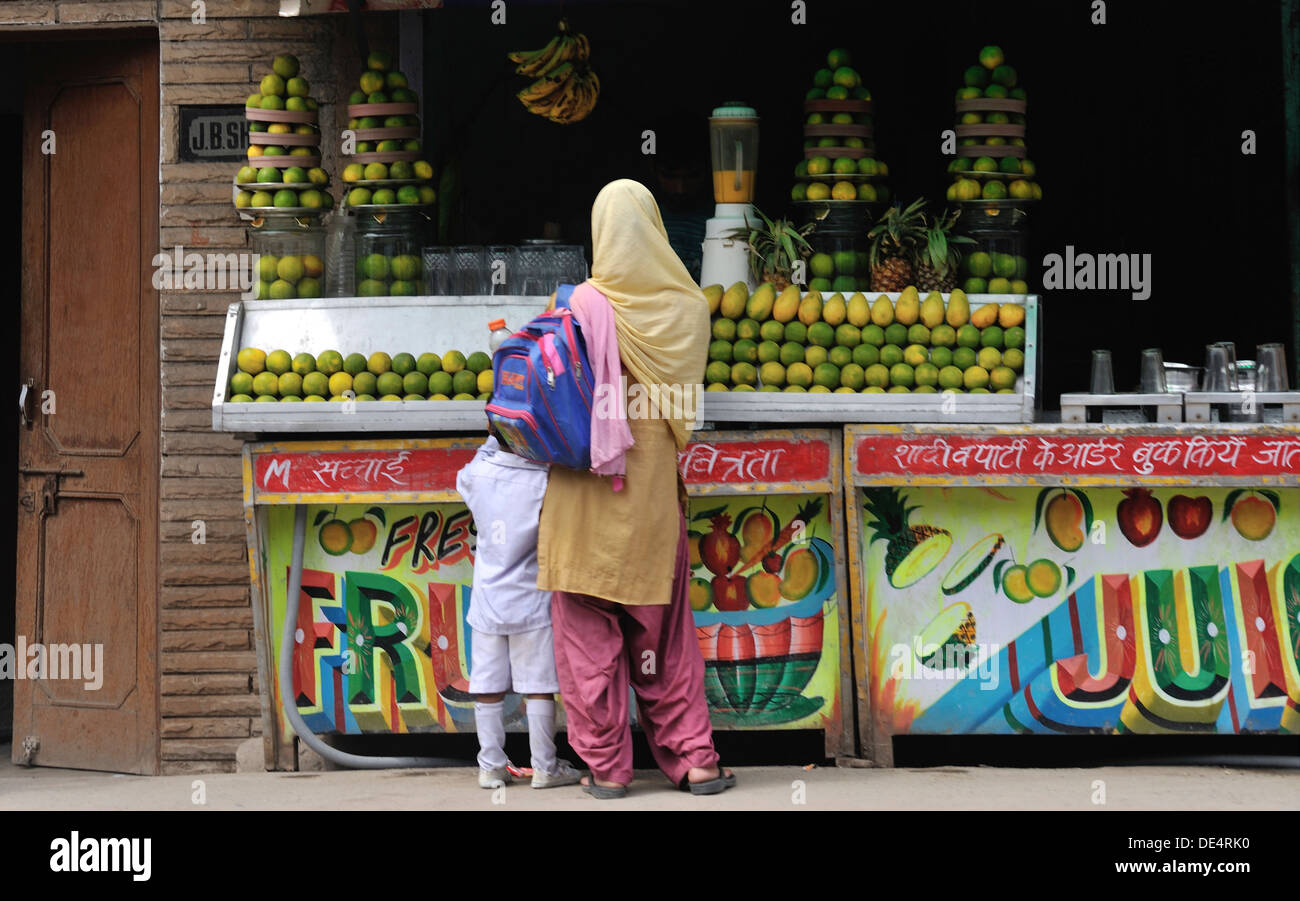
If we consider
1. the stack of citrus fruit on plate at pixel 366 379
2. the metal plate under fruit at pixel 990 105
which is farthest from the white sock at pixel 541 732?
the metal plate under fruit at pixel 990 105

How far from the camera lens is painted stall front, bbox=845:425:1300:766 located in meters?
4.79

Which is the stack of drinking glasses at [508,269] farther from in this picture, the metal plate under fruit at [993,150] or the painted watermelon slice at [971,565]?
the painted watermelon slice at [971,565]

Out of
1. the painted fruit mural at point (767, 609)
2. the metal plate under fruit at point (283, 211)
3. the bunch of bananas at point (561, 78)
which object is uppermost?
the bunch of bananas at point (561, 78)

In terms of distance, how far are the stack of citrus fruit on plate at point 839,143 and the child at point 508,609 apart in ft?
5.30

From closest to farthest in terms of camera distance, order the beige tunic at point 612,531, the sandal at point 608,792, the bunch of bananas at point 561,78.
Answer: the beige tunic at point 612,531, the sandal at point 608,792, the bunch of bananas at point 561,78

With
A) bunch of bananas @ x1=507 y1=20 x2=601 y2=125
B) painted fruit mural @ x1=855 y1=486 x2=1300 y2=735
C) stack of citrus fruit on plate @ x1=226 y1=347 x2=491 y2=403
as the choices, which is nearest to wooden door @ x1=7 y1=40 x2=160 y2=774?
stack of citrus fruit on plate @ x1=226 y1=347 x2=491 y2=403

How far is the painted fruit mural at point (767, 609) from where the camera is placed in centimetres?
502

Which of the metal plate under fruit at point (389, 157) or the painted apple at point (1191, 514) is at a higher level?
the metal plate under fruit at point (389, 157)

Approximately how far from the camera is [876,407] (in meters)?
4.88

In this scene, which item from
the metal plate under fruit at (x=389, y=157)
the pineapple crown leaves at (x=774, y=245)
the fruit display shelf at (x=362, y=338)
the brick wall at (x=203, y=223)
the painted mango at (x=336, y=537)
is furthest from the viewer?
the brick wall at (x=203, y=223)

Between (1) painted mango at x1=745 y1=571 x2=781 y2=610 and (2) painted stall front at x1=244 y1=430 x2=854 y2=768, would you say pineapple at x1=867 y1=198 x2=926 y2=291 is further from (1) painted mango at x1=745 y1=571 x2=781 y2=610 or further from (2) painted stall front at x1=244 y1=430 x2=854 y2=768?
(1) painted mango at x1=745 y1=571 x2=781 y2=610

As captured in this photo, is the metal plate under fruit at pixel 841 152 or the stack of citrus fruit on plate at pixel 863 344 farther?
the metal plate under fruit at pixel 841 152

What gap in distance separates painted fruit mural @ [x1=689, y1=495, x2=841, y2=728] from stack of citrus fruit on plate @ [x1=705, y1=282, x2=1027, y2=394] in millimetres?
429

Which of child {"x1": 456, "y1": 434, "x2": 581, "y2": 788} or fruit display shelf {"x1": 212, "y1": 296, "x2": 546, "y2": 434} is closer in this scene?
child {"x1": 456, "y1": 434, "x2": 581, "y2": 788}
